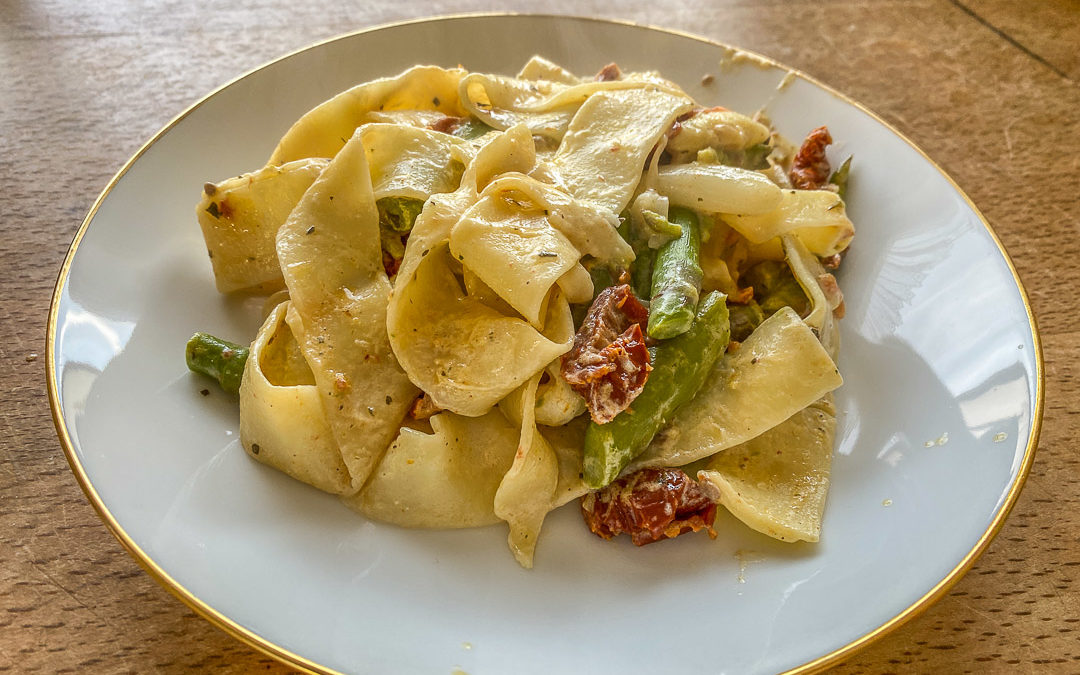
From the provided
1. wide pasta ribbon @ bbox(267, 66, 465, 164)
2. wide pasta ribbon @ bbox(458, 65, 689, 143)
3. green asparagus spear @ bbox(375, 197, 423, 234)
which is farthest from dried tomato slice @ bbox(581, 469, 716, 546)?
wide pasta ribbon @ bbox(267, 66, 465, 164)

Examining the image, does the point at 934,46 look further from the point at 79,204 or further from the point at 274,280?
the point at 79,204

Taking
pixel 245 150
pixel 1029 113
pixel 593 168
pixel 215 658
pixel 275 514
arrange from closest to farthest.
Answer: pixel 215 658
pixel 275 514
pixel 593 168
pixel 245 150
pixel 1029 113

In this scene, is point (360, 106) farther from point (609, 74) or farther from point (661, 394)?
point (661, 394)

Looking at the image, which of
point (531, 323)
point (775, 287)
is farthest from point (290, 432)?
point (775, 287)

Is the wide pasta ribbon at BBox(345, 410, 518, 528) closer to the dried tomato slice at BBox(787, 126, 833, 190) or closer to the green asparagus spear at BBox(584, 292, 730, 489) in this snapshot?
the green asparagus spear at BBox(584, 292, 730, 489)

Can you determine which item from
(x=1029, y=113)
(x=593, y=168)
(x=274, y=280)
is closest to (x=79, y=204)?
(x=274, y=280)
